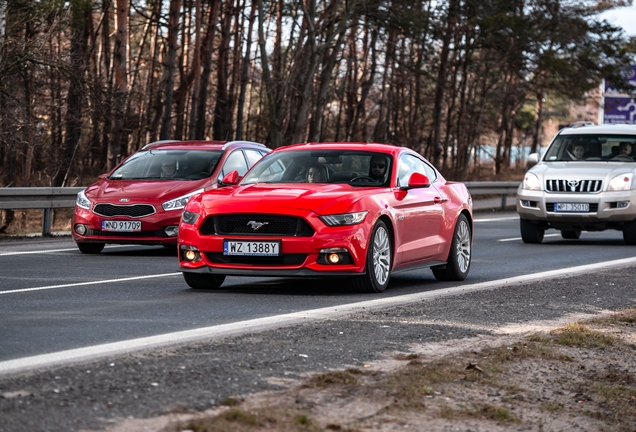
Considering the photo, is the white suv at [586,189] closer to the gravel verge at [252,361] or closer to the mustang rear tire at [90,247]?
the mustang rear tire at [90,247]

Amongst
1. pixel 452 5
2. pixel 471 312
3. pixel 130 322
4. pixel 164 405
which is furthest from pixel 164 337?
pixel 452 5

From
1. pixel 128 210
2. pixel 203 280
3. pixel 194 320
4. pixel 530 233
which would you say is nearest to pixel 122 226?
pixel 128 210

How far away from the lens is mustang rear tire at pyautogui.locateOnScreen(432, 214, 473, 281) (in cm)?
1309

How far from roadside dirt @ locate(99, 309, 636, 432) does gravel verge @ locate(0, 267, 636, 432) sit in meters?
0.07

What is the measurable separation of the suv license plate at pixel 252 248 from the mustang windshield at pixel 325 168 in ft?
3.99

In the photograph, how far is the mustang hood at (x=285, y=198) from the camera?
11.0 meters

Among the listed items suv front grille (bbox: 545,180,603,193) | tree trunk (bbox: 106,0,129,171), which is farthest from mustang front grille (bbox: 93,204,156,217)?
tree trunk (bbox: 106,0,129,171)

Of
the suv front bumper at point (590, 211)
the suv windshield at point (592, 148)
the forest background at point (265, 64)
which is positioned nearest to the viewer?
the suv front bumper at point (590, 211)

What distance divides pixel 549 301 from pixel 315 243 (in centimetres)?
223

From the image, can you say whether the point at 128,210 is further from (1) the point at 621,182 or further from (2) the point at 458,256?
(1) the point at 621,182

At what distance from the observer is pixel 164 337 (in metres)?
8.01

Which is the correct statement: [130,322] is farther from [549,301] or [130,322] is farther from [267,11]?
[267,11]

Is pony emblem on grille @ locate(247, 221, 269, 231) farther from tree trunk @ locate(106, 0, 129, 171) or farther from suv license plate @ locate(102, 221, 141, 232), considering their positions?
tree trunk @ locate(106, 0, 129, 171)

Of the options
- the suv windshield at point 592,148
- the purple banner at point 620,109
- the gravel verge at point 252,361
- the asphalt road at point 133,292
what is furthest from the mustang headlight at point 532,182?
the purple banner at point 620,109
